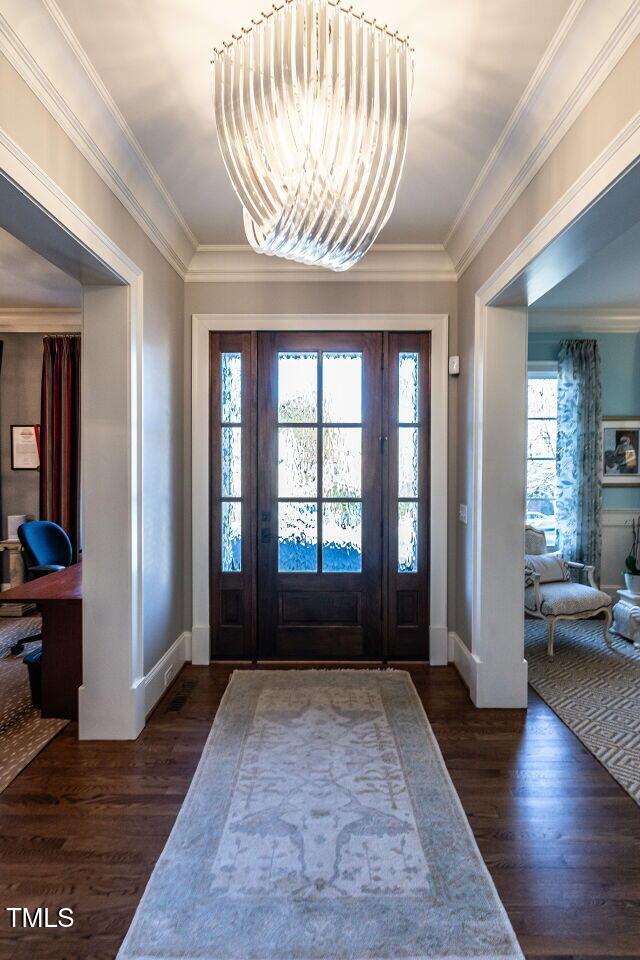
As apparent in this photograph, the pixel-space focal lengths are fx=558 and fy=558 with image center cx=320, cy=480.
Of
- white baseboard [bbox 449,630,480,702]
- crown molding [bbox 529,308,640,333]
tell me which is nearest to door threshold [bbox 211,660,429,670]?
white baseboard [bbox 449,630,480,702]

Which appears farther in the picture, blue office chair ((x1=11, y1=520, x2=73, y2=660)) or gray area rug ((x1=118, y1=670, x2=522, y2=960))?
blue office chair ((x1=11, y1=520, x2=73, y2=660))

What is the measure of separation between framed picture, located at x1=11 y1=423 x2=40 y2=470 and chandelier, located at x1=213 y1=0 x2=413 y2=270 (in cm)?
458

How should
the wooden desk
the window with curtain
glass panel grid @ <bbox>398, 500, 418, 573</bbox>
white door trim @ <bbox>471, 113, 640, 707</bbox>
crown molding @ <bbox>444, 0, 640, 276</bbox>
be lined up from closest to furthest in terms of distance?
crown molding @ <bbox>444, 0, 640, 276</bbox>, the wooden desk, white door trim @ <bbox>471, 113, 640, 707</bbox>, glass panel grid @ <bbox>398, 500, 418, 573</bbox>, the window with curtain

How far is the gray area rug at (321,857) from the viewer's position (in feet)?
5.43

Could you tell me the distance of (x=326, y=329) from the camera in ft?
12.8

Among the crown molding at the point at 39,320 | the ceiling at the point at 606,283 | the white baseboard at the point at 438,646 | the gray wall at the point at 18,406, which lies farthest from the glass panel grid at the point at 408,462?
the gray wall at the point at 18,406

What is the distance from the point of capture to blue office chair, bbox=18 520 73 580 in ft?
14.0

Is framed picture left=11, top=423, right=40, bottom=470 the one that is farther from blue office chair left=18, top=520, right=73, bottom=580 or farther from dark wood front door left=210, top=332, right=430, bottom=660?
dark wood front door left=210, top=332, right=430, bottom=660

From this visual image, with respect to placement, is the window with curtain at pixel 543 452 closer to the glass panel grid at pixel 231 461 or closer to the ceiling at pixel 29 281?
the glass panel grid at pixel 231 461

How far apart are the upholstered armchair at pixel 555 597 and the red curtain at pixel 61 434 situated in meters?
4.16

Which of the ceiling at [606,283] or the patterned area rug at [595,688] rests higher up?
the ceiling at [606,283]

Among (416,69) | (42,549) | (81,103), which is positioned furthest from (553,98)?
(42,549)

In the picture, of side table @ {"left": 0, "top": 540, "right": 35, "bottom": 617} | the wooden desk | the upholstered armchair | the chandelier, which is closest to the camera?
the chandelier

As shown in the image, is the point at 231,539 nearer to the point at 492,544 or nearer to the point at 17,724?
the point at 17,724
